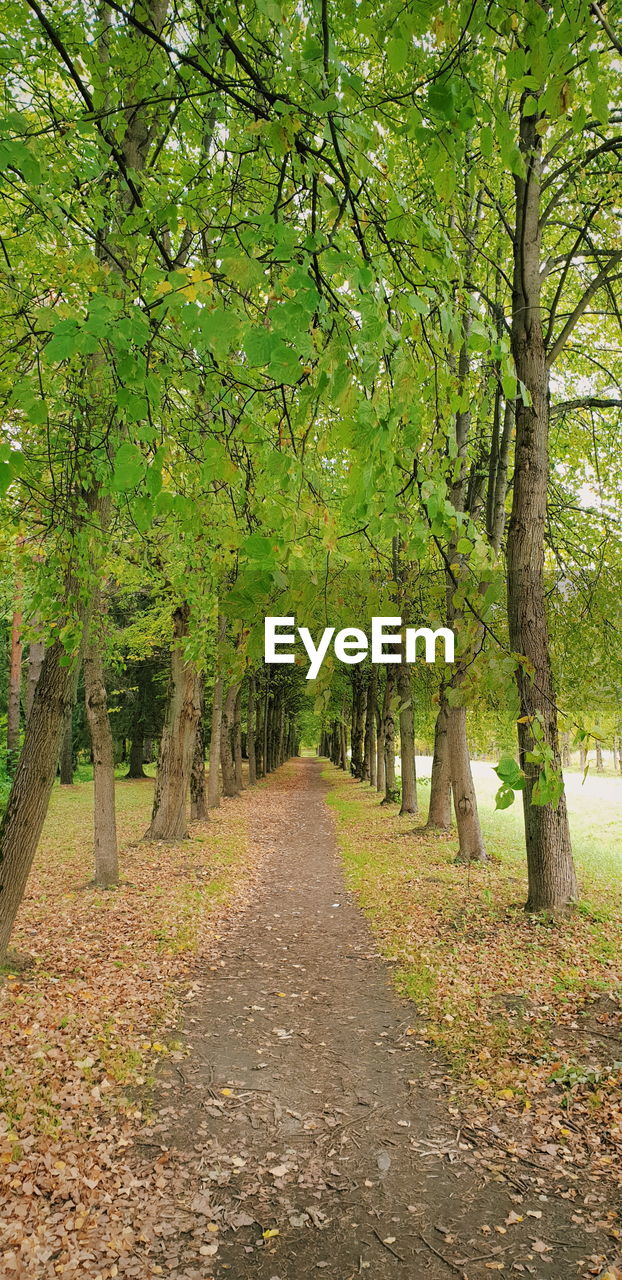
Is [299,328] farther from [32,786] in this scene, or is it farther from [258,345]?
[32,786]

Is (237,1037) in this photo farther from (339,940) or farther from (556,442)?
(556,442)

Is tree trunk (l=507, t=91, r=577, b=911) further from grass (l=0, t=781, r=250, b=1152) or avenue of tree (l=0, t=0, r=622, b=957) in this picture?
grass (l=0, t=781, r=250, b=1152)

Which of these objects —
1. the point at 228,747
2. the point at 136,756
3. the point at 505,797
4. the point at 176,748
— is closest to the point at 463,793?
the point at 176,748

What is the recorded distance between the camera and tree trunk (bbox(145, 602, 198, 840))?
13.1 m

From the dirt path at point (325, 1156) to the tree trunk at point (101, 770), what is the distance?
3.18 m

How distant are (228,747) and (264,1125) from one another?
18284 mm

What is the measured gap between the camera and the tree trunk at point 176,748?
13.1 metres

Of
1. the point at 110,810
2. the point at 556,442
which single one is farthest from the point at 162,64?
the point at 556,442

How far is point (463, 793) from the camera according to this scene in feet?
38.4

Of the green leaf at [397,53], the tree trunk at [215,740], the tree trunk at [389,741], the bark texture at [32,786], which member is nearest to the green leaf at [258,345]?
the green leaf at [397,53]

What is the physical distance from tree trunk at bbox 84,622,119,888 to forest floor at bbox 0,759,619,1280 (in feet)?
4.54

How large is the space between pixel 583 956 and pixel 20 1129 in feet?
16.4

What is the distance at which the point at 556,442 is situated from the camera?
1200 centimetres

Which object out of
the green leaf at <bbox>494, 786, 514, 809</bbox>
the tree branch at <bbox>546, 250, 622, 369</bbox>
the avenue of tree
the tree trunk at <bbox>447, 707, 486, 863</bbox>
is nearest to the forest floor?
the avenue of tree
